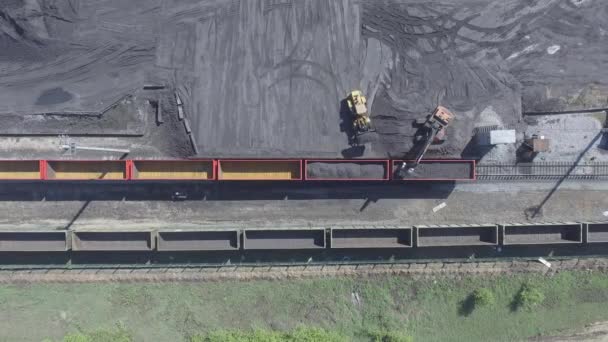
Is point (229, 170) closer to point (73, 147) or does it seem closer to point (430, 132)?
point (73, 147)

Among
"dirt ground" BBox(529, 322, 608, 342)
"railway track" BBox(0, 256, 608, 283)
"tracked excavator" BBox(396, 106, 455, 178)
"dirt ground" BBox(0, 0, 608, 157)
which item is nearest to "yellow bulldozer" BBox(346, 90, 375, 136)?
"dirt ground" BBox(0, 0, 608, 157)

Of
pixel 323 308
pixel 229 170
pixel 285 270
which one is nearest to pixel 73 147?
pixel 229 170

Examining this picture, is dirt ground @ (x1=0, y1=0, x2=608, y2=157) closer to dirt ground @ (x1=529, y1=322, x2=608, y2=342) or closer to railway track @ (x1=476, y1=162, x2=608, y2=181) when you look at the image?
railway track @ (x1=476, y1=162, x2=608, y2=181)

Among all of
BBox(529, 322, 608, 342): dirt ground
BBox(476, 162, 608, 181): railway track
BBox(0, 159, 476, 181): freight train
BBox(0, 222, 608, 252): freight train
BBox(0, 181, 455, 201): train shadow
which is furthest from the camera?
BBox(529, 322, 608, 342): dirt ground

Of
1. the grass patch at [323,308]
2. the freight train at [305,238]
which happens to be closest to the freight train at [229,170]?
the freight train at [305,238]

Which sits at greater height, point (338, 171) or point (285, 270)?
point (338, 171)
